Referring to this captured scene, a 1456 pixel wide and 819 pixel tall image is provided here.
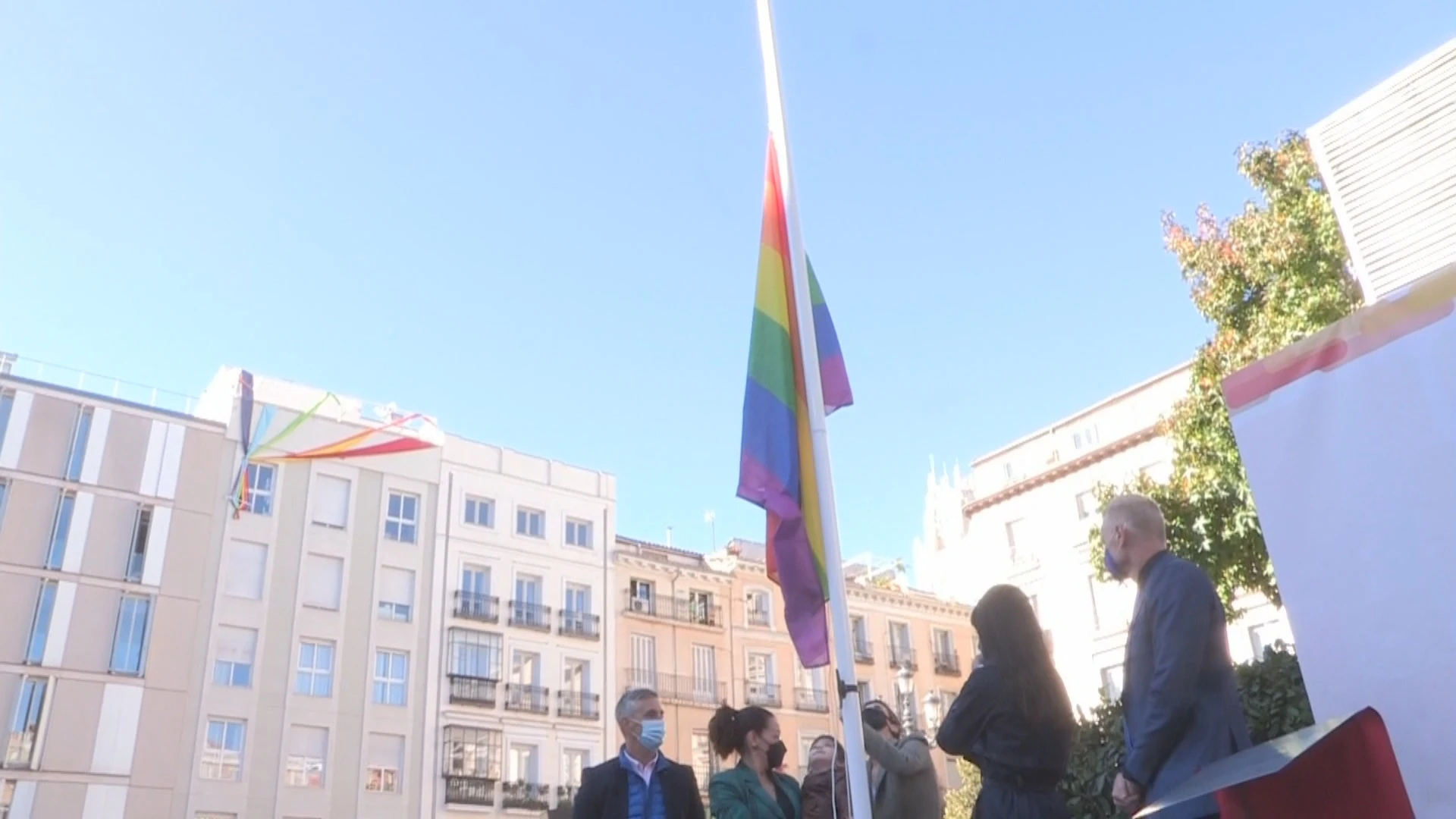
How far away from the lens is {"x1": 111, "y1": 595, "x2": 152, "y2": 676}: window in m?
34.5

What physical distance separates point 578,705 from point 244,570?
11.8 meters

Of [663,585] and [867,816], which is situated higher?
[663,585]

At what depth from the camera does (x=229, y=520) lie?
3791 centimetres

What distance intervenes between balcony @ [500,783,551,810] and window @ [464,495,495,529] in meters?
8.96

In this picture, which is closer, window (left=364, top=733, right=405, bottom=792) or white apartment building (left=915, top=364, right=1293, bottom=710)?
window (left=364, top=733, right=405, bottom=792)

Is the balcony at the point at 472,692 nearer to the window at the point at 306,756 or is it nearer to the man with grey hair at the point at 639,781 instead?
the window at the point at 306,756

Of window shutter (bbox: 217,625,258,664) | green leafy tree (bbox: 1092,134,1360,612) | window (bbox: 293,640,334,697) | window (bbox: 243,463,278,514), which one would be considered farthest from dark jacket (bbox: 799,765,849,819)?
window (bbox: 243,463,278,514)

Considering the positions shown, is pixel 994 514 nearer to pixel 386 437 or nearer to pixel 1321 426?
pixel 386 437

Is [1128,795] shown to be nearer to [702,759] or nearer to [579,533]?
[702,759]

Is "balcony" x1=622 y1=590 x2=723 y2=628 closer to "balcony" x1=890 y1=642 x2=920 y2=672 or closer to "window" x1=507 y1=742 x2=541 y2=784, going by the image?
"window" x1=507 y1=742 x2=541 y2=784

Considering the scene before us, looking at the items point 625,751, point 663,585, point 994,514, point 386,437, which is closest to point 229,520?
point 386,437

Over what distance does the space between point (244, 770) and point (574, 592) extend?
12654 millimetres

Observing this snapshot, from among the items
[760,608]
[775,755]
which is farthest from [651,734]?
[760,608]

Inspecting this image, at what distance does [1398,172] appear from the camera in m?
10.4
